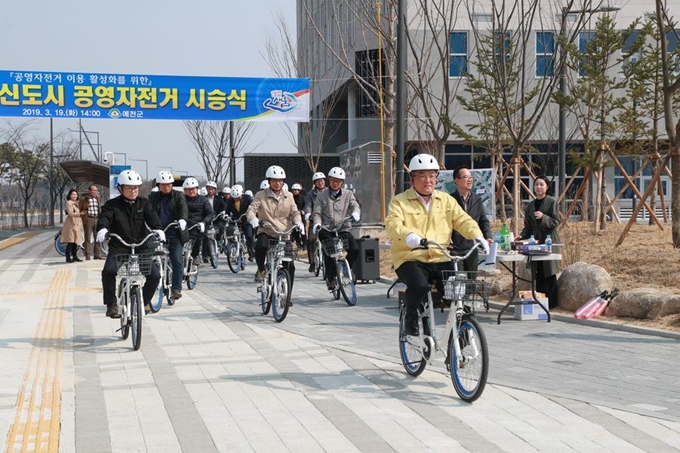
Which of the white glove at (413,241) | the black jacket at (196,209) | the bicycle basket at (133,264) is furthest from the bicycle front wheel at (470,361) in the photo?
the black jacket at (196,209)

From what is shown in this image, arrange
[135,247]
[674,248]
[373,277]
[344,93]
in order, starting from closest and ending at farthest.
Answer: [135,247] < [674,248] < [373,277] < [344,93]

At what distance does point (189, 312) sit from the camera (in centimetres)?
1271

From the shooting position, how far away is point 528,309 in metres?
11.6

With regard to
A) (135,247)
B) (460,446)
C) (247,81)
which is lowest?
(460,446)

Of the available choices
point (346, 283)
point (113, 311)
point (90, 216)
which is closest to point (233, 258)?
point (90, 216)

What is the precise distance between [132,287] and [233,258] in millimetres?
10337

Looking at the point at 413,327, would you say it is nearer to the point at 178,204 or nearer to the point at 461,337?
the point at 461,337

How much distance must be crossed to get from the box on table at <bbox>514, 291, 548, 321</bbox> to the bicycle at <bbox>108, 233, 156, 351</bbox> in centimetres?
432

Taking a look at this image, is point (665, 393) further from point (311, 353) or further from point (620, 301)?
point (620, 301)

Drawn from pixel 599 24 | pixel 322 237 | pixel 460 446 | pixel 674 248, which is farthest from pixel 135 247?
pixel 599 24

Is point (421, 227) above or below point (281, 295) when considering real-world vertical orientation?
above

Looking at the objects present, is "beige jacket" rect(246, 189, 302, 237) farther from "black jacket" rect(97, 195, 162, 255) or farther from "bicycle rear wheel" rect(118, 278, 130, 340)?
"bicycle rear wheel" rect(118, 278, 130, 340)

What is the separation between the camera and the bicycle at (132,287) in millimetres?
9445

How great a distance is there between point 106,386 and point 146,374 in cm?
52
